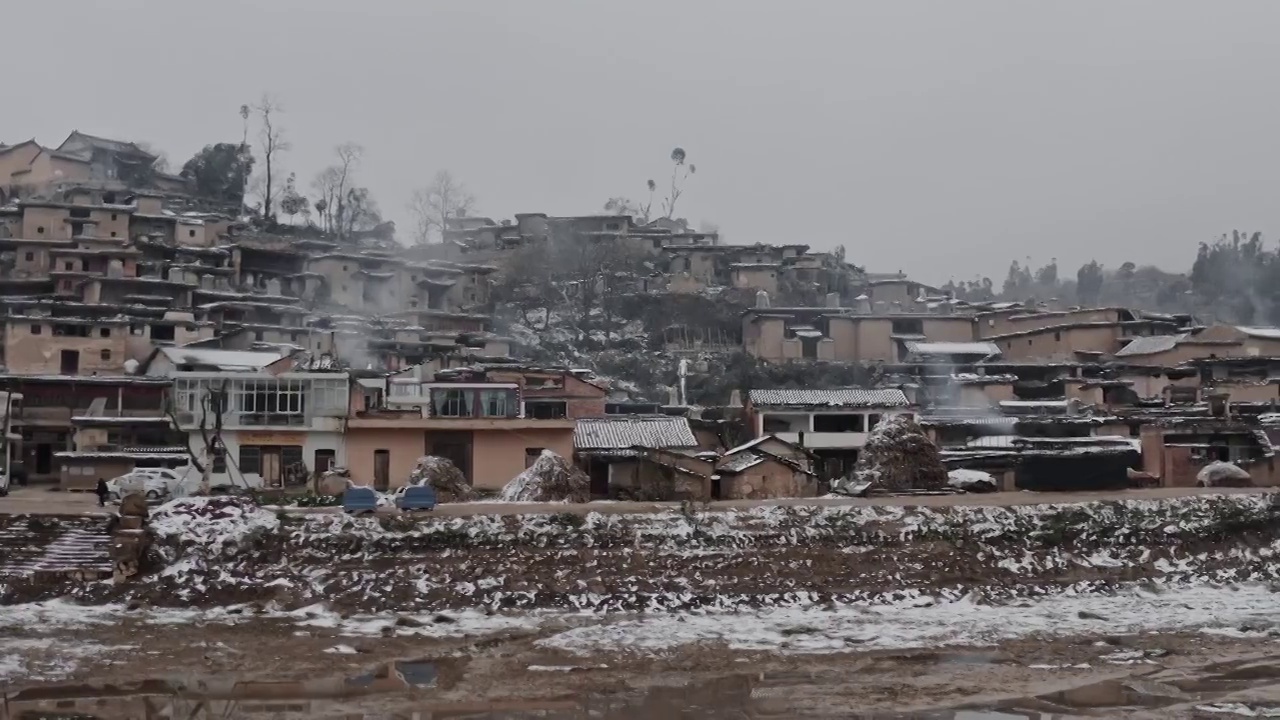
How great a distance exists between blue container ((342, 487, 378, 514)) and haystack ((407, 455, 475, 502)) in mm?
3538

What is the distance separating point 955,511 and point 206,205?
63.8 metres

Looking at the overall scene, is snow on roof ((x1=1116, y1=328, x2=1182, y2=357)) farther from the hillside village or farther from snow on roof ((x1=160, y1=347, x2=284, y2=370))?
snow on roof ((x1=160, y1=347, x2=284, y2=370))

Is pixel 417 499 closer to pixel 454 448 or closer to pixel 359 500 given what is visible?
pixel 359 500

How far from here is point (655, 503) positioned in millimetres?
30297

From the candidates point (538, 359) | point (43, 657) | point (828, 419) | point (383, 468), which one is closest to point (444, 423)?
point (383, 468)

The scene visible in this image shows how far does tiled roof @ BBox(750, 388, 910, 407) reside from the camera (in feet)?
138

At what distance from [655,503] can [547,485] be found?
3.28 meters

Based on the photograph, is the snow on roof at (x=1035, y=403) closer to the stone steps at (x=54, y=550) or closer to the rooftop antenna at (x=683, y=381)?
the rooftop antenna at (x=683, y=381)

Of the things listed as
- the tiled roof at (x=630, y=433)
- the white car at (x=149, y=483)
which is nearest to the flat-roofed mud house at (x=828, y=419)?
the tiled roof at (x=630, y=433)

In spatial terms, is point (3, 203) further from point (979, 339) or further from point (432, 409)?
point (979, 339)

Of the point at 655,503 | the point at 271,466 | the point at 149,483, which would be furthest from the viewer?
the point at 271,466

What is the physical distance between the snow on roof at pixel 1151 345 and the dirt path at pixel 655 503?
27582mm

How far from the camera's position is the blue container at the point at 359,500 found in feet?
88.1

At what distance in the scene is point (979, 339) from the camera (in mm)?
67062
